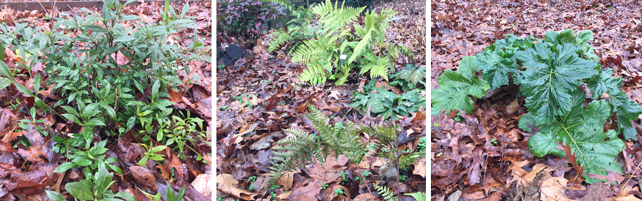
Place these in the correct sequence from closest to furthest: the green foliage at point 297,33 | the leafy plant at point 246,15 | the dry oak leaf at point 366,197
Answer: the dry oak leaf at point 366,197
the green foliage at point 297,33
the leafy plant at point 246,15

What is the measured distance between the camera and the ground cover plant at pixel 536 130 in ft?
3.91

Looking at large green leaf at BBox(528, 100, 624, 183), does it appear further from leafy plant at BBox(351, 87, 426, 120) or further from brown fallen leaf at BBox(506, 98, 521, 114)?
leafy plant at BBox(351, 87, 426, 120)

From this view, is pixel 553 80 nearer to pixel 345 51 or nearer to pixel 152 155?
pixel 345 51

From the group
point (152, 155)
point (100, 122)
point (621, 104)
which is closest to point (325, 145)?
point (152, 155)

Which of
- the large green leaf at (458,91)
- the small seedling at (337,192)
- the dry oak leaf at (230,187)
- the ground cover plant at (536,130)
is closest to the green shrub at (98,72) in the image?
the dry oak leaf at (230,187)

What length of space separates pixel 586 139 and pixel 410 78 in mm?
836

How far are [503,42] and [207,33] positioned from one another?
199 cm

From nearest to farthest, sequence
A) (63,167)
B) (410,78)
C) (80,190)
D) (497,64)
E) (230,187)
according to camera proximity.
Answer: (80,190) < (63,167) < (230,187) < (497,64) < (410,78)

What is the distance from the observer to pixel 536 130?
4.70 feet

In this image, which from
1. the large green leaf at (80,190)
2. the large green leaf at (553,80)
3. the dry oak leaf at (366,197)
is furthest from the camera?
the large green leaf at (553,80)

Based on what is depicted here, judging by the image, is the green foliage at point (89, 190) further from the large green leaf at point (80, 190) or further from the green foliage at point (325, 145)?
the green foliage at point (325, 145)

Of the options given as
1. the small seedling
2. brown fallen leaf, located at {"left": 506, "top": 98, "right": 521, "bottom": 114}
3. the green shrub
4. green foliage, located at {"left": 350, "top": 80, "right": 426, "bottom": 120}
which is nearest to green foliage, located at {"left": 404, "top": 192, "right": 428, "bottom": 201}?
the small seedling

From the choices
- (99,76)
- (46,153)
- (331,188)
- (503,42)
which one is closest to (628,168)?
(503,42)

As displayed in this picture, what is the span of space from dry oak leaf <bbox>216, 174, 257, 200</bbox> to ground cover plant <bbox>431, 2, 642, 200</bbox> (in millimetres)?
720
